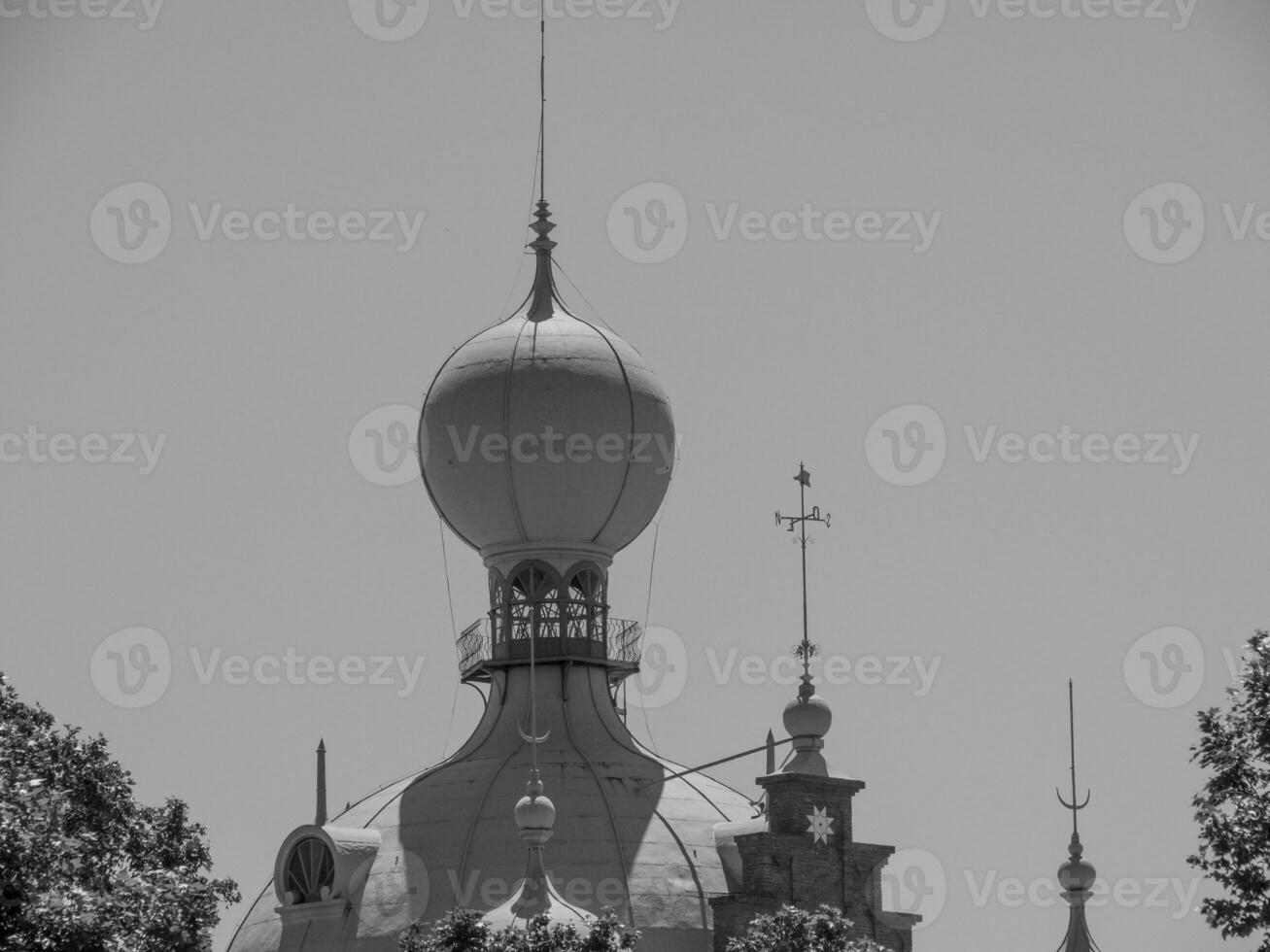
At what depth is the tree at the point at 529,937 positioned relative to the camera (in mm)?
76188

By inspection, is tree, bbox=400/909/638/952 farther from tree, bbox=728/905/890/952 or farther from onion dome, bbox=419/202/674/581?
onion dome, bbox=419/202/674/581

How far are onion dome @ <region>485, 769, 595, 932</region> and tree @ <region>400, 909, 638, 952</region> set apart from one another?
3.85 ft

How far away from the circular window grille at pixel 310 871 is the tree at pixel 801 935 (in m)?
18.0

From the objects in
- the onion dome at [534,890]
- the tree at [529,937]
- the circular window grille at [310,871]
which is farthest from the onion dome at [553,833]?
the tree at [529,937]

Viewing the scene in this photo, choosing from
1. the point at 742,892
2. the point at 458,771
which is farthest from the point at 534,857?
the point at 458,771

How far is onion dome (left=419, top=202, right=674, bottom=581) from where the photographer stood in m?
99.0

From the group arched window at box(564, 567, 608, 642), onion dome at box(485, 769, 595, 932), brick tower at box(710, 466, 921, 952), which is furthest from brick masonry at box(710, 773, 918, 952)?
arched window at box(564, 567, 608, 642)

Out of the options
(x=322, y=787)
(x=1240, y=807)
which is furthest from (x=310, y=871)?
(x=1240, y=807)

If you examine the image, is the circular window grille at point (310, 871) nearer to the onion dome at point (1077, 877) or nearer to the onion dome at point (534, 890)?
the onion dome at point (534, 890)

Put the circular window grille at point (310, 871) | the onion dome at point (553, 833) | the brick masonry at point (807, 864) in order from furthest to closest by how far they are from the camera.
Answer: the circular window grille at point (310, 871), the onion dome at point (553, 833), the brick masonry at point (807, 864)

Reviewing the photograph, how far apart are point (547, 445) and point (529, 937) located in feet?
82.6

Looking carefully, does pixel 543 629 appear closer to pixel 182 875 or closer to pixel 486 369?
pixel 486 369

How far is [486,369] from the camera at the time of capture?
99750 millimetres

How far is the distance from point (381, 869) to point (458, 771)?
181 inches
